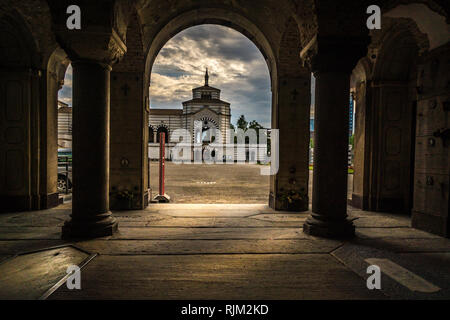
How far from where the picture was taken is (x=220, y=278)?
9.59 ft

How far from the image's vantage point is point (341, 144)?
439 centimetres

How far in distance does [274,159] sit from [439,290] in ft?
15.5

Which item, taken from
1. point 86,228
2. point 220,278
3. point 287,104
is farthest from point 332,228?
point 86,228

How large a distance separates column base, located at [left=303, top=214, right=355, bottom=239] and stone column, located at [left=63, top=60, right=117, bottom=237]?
3509 mm

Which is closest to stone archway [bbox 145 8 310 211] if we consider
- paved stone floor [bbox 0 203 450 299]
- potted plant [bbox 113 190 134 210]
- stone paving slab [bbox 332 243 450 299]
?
paved stone floor [bbox 0 203 450 299]

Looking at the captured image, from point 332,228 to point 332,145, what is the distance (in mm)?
1415

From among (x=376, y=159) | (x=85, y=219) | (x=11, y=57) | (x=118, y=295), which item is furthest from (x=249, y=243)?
(x=11, y=57)

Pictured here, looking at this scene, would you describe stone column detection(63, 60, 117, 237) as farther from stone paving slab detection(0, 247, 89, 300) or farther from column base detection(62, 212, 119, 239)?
stone paving slab detection(0, 247, 89, 300)

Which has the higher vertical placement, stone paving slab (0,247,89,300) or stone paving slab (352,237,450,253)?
stone paving slab (0,247,89,300)

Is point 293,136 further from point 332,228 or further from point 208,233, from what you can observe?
point 208,233

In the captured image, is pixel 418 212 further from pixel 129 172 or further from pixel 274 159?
pixel 129 172

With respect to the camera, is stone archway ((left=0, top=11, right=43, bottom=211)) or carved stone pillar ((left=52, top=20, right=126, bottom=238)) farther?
stone archway ((left=0, top=11, right=43, bottom=211))

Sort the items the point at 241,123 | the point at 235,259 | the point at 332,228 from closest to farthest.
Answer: the point at 235,259
the point at 332,228
the point at 241,123

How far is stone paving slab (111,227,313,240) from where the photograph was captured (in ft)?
14.4
